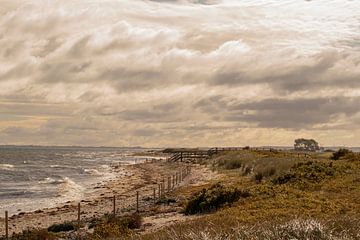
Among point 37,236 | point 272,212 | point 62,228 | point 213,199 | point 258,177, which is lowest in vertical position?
point 62,228

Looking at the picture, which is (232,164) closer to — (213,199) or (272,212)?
(213,199)

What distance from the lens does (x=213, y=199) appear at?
965 inches

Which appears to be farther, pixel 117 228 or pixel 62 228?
pixel 62 228

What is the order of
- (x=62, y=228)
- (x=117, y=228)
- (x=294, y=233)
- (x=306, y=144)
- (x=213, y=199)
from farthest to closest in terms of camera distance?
(x=306, y=144), (x=62, y=228), (x=213, y=199), (x=117, y=228), (x=294, y=233)

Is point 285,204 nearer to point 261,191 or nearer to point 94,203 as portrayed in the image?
point 261,191

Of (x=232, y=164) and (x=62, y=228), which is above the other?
(x=232, y=164)

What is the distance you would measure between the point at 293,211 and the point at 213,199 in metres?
6.98

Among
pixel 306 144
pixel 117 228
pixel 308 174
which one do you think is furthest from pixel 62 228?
pixel 306 144

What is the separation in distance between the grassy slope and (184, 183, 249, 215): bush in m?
0.83

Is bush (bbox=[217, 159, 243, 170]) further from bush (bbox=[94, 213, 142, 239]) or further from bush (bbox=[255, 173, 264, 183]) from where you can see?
bush (bbox=[94, 213, 142, 239])

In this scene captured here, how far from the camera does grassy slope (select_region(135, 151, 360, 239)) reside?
10906 mm

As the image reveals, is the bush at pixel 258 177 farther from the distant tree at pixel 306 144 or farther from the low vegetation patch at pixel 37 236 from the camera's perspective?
the distant tree at pixel 306 144

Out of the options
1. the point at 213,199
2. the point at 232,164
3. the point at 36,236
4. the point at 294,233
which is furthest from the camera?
the point at 232,164

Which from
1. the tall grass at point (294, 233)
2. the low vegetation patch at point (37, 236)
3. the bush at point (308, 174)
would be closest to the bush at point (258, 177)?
the bush at point (308, 174)
